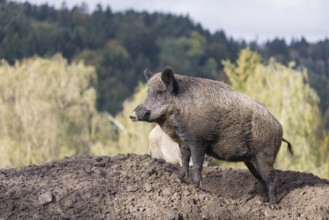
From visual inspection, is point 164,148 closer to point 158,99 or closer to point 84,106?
point 158,99

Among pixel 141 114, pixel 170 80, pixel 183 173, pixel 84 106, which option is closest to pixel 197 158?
pixel 183 173

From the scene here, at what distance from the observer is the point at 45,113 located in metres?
44.2

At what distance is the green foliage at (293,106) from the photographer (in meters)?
35.6

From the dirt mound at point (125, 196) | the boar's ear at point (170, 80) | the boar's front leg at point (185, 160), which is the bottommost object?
the dirt mound at point (125, 196)

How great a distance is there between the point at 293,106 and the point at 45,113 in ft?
48.1

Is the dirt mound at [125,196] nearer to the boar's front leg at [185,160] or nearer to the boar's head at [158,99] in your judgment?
the boar's front leg at [185,160]

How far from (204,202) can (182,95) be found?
1.27 metres

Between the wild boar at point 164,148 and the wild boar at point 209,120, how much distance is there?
11.1 ft

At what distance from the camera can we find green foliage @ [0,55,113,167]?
4153 centimetres

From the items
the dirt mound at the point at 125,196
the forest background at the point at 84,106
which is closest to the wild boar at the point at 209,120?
the dirt mound at the point at 125,196

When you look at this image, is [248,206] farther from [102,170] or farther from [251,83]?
[251,83]

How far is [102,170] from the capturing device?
901 cm

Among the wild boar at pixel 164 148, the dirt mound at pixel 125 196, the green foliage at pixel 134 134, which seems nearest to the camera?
the dirt mound at pixel 125 196

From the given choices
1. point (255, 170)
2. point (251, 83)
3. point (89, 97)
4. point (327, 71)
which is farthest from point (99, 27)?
point (255, 170)
